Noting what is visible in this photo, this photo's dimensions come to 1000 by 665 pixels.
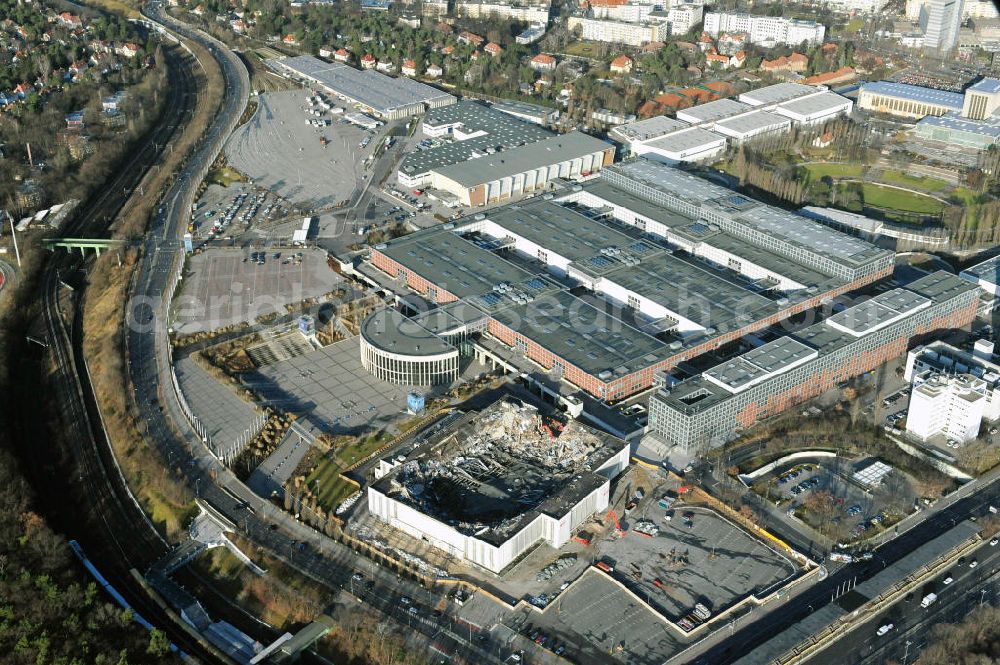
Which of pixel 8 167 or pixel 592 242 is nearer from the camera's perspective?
pixel 592 242

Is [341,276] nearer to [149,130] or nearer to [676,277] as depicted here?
[676,277]

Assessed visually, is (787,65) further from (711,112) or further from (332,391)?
(332,391)

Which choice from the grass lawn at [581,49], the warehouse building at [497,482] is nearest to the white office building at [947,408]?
the warehouse building at [497,482]

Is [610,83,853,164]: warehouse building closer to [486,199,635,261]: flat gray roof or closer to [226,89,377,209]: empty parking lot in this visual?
[486,199,635,261]: flat gray roof

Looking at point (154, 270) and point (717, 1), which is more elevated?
point (717, 1)

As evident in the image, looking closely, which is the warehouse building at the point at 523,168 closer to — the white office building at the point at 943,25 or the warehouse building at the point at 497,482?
the warehouse building at the point at 497,482

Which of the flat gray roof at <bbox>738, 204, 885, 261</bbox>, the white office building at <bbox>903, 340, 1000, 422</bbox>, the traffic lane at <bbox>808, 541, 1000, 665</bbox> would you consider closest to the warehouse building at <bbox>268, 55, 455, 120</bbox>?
the flat gray roof at <bbox>738, 204, 885, 261</bbox>

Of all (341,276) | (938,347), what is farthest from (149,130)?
(938,347)
